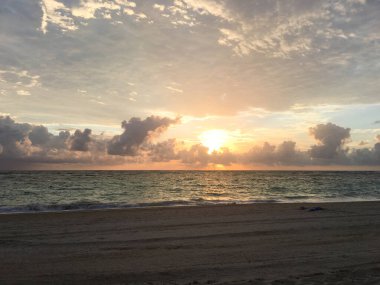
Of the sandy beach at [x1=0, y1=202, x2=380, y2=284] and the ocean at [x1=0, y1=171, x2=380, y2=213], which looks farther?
the ocean at [x1=0, y1=171, x2=380, y2=213]

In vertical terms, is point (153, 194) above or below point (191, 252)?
below

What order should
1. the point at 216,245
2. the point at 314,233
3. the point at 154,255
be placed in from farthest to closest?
the point at 314,233
the point at 216,245
the point at 154,255

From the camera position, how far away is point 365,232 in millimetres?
15078

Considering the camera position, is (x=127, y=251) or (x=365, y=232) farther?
(x=365, y=232)

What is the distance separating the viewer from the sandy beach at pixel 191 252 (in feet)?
28.5

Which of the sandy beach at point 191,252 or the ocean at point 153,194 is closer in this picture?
the sandy beach at point 191,252

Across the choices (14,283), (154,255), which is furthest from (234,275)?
(14,283)

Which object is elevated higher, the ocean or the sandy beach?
the sandy beach

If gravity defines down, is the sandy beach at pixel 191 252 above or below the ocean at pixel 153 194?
above

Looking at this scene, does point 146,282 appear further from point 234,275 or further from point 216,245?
point 216,245

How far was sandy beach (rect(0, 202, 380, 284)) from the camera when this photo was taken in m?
8.69

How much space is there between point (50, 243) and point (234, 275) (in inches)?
303

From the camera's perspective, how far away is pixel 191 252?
11.2 m

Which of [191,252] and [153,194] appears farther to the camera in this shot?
[153,194]
